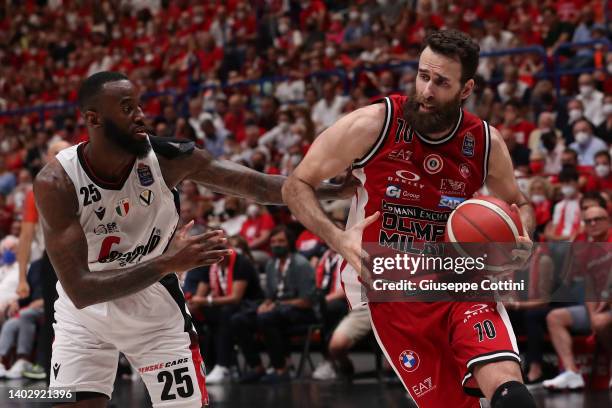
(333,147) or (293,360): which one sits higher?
(333,147)

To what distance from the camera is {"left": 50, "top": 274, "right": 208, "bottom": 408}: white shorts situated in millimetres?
4148

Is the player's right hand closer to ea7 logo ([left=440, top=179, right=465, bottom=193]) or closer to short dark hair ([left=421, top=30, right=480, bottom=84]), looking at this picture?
ea7 logo ([left=440, top=179, right=465, bottom=193])

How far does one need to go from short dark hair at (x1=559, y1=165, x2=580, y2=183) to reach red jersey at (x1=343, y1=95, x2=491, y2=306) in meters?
5.75

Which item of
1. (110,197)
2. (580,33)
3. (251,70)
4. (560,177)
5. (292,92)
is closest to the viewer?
(110,197)

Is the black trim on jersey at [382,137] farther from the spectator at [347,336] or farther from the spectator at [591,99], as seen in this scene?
the spectator at [591,99]

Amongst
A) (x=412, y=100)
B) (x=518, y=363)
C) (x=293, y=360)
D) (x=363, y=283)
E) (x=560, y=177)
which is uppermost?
(x=412, y=100)

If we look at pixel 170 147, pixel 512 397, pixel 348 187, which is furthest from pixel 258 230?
pixel 512 397

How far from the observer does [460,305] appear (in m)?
4.02

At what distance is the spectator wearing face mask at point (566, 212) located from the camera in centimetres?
918

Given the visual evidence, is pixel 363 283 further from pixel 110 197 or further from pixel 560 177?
pixel 560 177

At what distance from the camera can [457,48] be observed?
4.05 metres

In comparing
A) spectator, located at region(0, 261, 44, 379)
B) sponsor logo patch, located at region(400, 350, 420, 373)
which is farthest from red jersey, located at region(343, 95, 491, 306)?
spectator, located at region(0, 261, 44, 379)

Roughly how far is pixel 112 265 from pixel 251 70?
38.9 ft

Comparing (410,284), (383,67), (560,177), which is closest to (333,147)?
(410,284)
